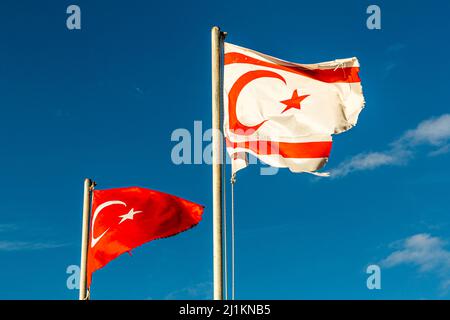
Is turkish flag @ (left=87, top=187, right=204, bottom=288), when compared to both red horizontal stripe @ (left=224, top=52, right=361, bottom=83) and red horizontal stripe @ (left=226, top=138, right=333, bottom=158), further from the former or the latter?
red horizontal stripe @ (left=224, top=52, right=361, bottom=83)

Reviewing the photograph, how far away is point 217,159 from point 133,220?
395 inches

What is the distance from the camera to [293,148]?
57.7ft

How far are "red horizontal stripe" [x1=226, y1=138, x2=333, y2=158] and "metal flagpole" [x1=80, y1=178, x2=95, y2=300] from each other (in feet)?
37.9

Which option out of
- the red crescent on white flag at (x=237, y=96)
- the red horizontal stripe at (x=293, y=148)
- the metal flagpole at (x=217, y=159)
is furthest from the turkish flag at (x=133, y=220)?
the metal flagpole at (x=217, y=159)

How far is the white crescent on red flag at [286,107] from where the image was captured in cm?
1725

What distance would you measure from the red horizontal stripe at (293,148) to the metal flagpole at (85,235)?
37.9ft

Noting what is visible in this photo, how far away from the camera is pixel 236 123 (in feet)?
56.2

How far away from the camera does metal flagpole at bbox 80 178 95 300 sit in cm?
2592

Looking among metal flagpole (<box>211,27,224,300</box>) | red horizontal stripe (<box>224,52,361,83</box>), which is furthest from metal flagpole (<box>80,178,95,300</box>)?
metal flagpole (<box>211,27,224,300</box>)

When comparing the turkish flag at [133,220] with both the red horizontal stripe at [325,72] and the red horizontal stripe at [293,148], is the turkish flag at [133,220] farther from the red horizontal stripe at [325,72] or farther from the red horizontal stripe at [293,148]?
the red horizontal stripe at [325,72]

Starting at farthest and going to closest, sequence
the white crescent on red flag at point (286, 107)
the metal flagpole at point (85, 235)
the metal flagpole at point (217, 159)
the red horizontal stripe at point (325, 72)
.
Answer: the metal flagpole at point (85, 235) < the red horizontal stripe at point (325, 72) < the white crescent on red flag at point (286, 107) < the metal flagpole at point (217, 159)

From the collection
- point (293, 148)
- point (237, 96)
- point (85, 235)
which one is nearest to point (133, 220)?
point (85, 235)
